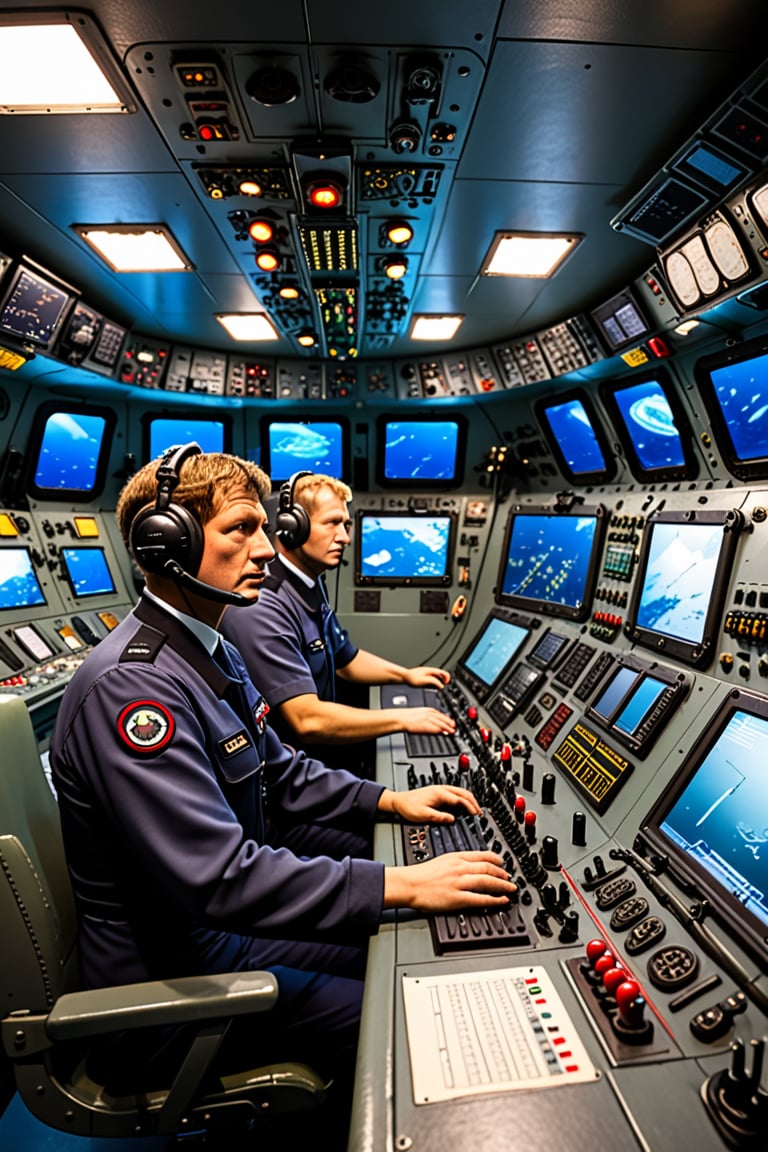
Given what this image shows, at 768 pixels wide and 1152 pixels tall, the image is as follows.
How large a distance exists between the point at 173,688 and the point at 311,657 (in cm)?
113

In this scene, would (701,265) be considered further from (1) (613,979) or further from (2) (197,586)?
(1) (613,979)

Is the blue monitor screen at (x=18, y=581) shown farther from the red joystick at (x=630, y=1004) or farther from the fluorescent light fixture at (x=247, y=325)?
the red joystick at (x=630, y=1004)

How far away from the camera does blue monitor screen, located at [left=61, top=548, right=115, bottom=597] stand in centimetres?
379

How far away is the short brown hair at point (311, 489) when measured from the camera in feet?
7.91

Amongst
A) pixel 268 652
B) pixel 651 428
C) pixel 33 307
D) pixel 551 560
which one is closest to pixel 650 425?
pixel 651 428

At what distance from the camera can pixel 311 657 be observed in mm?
2275

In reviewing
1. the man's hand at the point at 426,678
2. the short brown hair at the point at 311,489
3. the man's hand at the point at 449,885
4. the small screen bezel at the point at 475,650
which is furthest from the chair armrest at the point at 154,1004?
the small screen bezel at the point at 475,650

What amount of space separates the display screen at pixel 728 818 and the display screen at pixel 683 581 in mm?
350

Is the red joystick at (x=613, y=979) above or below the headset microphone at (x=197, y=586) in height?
below

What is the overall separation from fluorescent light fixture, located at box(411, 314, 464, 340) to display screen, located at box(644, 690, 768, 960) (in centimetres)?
254

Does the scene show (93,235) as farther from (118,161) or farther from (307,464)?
(307,464)

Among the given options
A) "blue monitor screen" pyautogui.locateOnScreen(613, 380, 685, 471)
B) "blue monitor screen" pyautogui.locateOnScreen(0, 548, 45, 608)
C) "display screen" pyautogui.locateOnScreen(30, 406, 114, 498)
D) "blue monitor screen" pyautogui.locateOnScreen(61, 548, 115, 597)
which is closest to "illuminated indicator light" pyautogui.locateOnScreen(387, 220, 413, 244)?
"blue monitor screen" pyautogui.locateOnScreen(613, 380, 685, 471)

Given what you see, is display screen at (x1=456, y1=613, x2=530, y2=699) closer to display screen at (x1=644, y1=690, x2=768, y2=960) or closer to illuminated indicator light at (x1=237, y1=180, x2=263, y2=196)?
display screen at (x1=644, y1=690, x2=768, y2=960)

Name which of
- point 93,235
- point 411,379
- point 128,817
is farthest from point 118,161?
point 411,379
